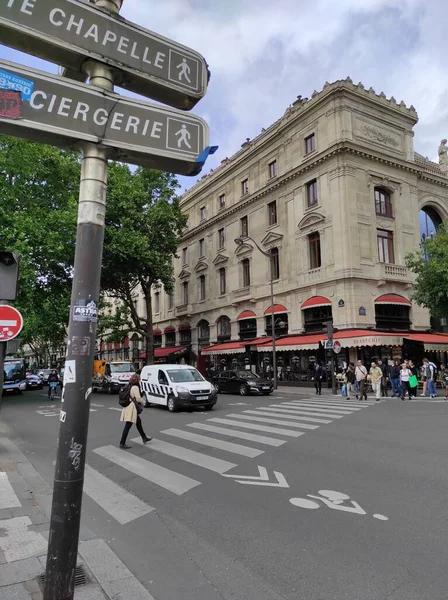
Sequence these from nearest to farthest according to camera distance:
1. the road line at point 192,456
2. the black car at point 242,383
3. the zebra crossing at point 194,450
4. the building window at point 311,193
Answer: the zebra crossing at point 194,450 → the road line at point 192,456 → the black car at point 242,383 → the building window at point 311,193

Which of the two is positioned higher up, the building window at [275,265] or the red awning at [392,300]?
the building window at [275,265]

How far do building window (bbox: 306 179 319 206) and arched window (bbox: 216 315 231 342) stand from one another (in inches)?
486

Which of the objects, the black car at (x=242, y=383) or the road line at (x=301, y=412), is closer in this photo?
the road line at (x=301, y=412)

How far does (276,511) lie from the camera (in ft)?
17.8

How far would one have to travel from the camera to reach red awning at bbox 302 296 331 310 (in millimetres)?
27575

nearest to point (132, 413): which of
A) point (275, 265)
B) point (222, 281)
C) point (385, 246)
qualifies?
point (385, 246)

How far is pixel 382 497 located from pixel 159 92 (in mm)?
5532

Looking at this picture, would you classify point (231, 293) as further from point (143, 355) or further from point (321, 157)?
point (143, 355)

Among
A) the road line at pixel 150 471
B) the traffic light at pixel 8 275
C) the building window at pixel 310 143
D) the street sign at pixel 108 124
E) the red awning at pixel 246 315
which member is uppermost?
the building window at pixel 310 143

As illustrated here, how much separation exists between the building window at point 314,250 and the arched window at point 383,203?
4.37m

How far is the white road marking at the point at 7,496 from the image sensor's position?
5742 millimetres

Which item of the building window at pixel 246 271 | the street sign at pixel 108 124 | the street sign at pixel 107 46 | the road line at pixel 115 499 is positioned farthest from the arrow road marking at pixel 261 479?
the building window at pixel 246 271

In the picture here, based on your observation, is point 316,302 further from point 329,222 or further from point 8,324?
point 8,324

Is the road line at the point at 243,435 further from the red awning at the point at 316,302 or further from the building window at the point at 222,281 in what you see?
the building window at the point at 222,281
